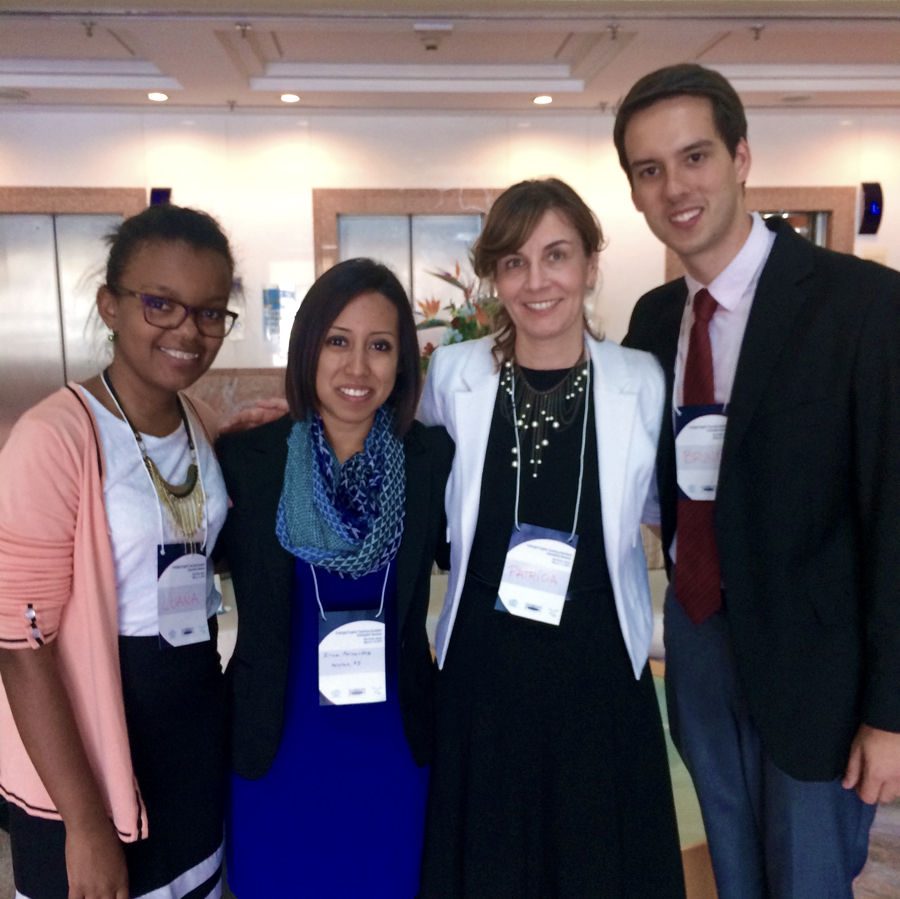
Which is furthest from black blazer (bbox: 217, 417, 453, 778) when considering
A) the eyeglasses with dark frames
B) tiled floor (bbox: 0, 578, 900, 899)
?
tiled floor (bbox: 0, 578, 900, 899)

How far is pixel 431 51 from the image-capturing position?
21.6 feet

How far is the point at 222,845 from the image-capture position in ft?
5.78

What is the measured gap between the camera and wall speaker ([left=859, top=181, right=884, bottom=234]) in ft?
27.2

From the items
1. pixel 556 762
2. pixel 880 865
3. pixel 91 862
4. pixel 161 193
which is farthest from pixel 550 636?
pixel 161 193

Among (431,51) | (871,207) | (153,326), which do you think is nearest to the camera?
(153,326)

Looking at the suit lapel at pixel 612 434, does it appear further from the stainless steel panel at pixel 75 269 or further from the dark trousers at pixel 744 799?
the stainless steel panel at pixel 75 269

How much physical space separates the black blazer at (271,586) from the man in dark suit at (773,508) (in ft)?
2.03

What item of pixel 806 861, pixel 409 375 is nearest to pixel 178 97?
pixel 409 375

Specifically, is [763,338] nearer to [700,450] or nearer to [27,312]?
[700,450]

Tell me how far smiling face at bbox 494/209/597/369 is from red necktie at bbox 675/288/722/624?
287mm

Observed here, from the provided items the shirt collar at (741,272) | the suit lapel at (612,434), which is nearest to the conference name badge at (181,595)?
the suit lapel at (612,434)

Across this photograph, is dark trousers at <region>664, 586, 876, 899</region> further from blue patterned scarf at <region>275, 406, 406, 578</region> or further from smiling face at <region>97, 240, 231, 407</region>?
smiling face at <region>97, 240, 231, 407</region>

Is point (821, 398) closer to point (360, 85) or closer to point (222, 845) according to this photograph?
point (222, 845)

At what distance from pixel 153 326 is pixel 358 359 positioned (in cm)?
42
